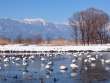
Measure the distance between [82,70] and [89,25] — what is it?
63.9m

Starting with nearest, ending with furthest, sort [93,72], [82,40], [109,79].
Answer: [109,79] → [93,72] → [82,40]

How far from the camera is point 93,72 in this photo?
28.5 meters

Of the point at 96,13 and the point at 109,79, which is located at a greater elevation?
the point at 96,13

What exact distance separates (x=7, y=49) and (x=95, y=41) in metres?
33.4

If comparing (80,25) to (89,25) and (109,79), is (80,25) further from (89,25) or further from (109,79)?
(109,79)

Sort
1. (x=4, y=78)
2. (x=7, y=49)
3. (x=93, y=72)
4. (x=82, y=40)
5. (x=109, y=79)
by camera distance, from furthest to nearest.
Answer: (x=82, y=40), (x=7, y=49), (x=93, y=72), (x=4, y=78), (x=109, y=79)

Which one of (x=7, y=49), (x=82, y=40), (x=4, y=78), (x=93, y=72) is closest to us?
(x=4, y=78)

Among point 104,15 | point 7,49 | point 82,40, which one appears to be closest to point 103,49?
point 7,49

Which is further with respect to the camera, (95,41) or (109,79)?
(95,41)

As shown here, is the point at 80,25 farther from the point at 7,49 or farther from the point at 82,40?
the point at 7,49

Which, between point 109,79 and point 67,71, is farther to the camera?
point 67,71

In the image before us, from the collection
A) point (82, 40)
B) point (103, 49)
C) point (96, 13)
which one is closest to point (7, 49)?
point (103, 49)

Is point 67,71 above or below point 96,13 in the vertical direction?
below

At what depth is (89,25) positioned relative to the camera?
93.4 meters
